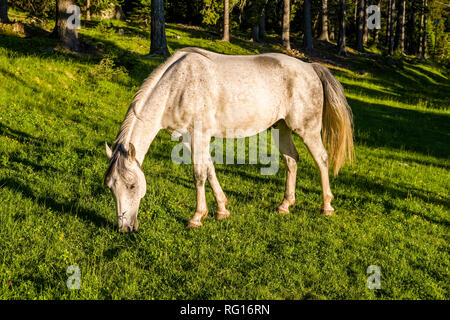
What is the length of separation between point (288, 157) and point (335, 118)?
3.68 ft

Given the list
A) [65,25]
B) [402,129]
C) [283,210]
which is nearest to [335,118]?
[283,210]

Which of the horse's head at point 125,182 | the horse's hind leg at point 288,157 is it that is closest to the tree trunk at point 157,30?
the horse's hind leg at point 288,157

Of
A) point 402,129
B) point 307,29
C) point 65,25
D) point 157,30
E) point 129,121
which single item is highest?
point 307,29

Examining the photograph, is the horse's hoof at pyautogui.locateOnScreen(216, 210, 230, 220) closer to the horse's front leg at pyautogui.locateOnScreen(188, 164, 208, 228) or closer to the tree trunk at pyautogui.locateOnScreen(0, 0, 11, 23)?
the horse's front leg at pyautogui.locateOnScreen(188, 164, 208, 228)

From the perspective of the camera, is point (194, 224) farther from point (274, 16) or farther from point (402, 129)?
point (274, 16)

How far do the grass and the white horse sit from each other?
0.57 metres

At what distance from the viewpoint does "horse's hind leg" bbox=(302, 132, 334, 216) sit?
21.7 feet

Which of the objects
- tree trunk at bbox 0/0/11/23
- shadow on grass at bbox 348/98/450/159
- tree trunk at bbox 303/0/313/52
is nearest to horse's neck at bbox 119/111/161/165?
shadow on grass at bbox 348/98/450/159

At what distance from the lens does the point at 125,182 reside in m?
5.01

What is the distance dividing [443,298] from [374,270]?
2.52 feet

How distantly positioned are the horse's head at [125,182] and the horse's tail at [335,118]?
371 centimetres

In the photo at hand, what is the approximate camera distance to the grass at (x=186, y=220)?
422 centimetres

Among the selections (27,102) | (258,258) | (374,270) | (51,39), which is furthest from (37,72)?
(374,270)
